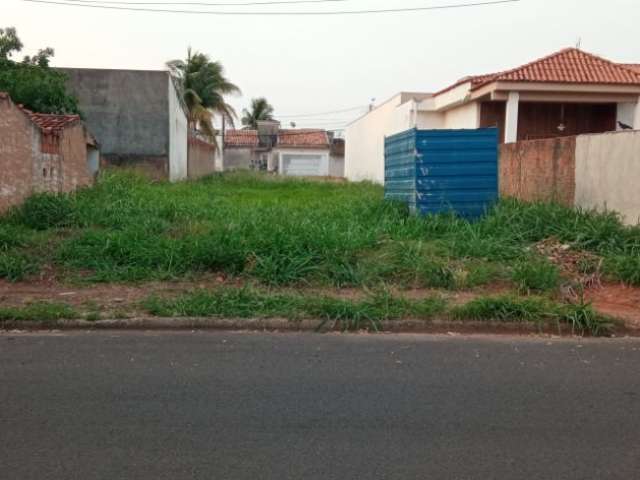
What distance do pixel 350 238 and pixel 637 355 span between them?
4.37 metres

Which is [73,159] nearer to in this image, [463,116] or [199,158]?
[463,116]

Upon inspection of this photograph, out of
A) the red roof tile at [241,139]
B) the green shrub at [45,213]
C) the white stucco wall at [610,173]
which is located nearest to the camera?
the white stucco wall at [610,173]

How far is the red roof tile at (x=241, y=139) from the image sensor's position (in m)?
51.9

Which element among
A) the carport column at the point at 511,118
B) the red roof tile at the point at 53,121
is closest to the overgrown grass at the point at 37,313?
the red roof tile at the point at 53,121

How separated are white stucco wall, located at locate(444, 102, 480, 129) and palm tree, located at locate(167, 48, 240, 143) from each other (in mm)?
17273

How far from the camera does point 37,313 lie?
6254mm

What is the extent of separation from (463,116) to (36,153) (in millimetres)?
12642

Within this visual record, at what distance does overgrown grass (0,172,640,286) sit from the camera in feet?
25.3

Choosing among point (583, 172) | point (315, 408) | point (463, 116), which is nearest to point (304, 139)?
point (463, 116)

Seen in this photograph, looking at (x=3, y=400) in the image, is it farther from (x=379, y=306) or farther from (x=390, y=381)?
(x=379, y=306)

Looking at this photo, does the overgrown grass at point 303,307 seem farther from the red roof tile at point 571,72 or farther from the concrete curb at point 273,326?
the red roof tile at point 571,72

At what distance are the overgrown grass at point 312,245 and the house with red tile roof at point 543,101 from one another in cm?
614

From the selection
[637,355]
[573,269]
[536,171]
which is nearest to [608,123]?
[536,171]

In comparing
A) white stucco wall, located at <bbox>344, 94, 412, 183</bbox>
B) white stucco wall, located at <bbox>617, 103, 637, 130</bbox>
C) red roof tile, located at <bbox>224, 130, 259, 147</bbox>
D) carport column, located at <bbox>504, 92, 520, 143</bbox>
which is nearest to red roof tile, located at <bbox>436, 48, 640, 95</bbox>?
carport column, located at <bbox>504, 92, 520, 143</bbox>
